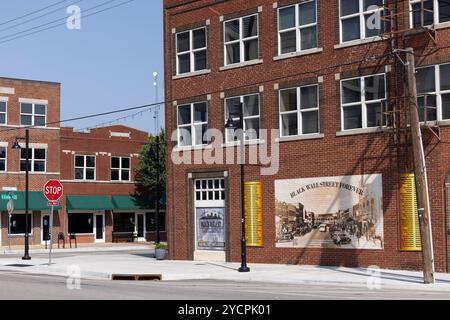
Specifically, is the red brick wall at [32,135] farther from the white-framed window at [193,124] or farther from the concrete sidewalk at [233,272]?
the white-framed window at [193,124]

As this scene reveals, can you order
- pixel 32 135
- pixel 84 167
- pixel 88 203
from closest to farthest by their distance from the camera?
pixel 32 135 < pixel 88 203 < pixel 84 167

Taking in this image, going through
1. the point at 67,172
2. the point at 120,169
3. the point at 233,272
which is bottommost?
the point at 233,272

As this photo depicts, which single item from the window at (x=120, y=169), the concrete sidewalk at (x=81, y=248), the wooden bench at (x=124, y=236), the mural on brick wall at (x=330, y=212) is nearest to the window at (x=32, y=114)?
the window at (x=120, y=169)

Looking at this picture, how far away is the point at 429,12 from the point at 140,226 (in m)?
39.3

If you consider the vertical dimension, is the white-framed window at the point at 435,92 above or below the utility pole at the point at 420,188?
above

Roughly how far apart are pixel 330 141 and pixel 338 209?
2.61 metres

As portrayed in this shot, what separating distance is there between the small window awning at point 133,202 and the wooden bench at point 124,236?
7.87 feet

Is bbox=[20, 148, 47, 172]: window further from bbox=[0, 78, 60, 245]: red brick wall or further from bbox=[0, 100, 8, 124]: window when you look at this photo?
bbox=[0, 100, 8, 124]: window

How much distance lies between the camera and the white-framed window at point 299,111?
2889 cm

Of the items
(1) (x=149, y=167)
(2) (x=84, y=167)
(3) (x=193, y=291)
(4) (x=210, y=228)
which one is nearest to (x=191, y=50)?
(4) (x=210, y=228)

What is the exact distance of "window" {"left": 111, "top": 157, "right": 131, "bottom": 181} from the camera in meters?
58.7

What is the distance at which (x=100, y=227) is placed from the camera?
5812 cm

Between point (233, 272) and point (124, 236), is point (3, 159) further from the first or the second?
point (233, 272)
